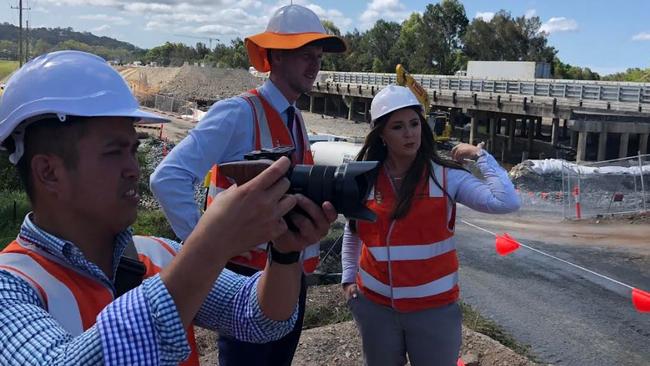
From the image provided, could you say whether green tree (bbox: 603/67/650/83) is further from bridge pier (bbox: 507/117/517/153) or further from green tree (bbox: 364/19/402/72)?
bridge pier (bbox: 507/117/517/153)

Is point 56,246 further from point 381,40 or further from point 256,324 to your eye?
point 381,40

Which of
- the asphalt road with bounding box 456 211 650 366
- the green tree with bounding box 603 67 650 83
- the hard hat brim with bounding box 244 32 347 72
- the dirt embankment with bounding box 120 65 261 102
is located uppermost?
the green tree with bounding box 603 67 650 83

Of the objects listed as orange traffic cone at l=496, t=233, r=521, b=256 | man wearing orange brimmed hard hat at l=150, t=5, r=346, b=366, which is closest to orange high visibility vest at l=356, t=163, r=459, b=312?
man wearing orange brimmed hard hat at l=150, t=5, r=346, b=366

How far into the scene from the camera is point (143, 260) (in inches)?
67.8

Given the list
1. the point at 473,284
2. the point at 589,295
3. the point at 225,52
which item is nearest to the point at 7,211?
the point at 473,284

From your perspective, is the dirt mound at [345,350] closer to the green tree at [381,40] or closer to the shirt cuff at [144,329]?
the shirt cuff at [144,329]

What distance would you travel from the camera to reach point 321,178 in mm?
1344

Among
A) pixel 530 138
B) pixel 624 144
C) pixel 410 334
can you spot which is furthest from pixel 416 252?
pixel 530 138

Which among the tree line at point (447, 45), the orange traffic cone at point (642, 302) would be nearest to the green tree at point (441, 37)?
the tree line at point (447, 45)

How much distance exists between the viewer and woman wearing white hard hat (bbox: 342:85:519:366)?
309cm

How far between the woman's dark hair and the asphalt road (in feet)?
12.1

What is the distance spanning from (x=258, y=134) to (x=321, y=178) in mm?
1508

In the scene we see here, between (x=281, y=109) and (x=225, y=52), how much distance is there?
117824 millimetres

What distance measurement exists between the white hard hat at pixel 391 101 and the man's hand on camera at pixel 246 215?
2219 mm
